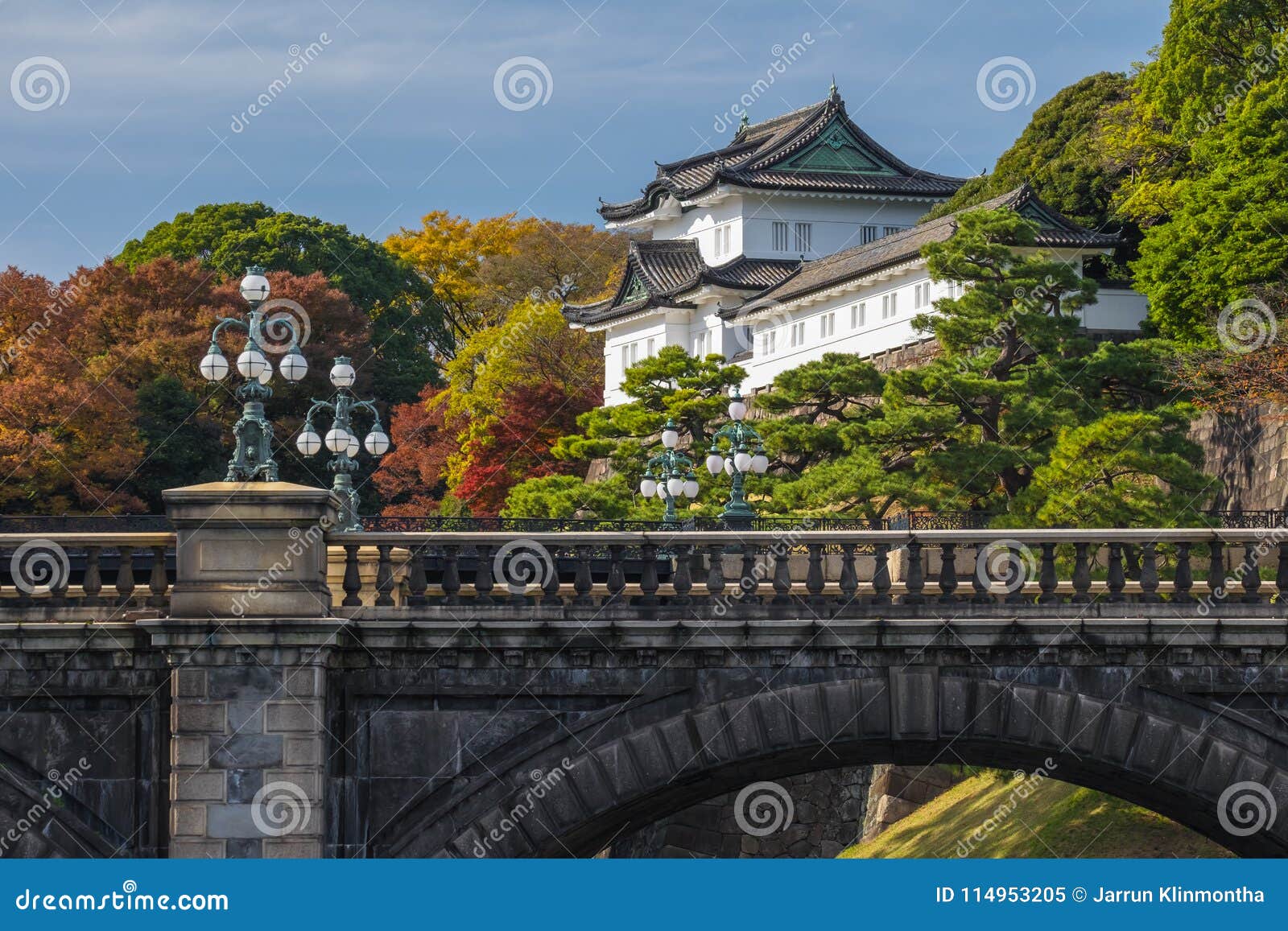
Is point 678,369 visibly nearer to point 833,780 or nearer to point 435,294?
point 833,780

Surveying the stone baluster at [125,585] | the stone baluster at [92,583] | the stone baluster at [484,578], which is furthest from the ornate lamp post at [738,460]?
the stone baluster at [92,583]

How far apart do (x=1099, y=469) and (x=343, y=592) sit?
67.1 feet

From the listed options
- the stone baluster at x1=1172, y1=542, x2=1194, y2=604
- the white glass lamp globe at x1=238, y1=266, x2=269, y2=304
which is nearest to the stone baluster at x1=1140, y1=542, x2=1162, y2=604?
the stone baluster at x1=1172, y1=542, x2=1194, y2=604

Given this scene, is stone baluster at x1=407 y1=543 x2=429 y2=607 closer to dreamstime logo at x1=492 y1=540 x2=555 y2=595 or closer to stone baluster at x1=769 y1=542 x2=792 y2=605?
dreamstime logo at x1=492 y1=540 x2=555 y2=595

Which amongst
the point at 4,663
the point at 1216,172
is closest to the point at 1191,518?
the point at 1216,172

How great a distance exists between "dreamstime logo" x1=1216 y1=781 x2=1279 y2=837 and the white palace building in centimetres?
4340

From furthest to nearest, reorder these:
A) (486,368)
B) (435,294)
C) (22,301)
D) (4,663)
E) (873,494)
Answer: (435,294) → (486,368) → (22,301) → (873,494) → (4,663)

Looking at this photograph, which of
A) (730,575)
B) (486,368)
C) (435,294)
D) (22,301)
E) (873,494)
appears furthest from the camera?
(435,294)

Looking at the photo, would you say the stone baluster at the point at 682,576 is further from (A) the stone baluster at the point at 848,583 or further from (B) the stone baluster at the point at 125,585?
(B) the stone baluster at the point at 125,585

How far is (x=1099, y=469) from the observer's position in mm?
37156

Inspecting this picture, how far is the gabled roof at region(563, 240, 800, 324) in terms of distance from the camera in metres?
69.8

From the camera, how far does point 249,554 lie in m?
18.4
